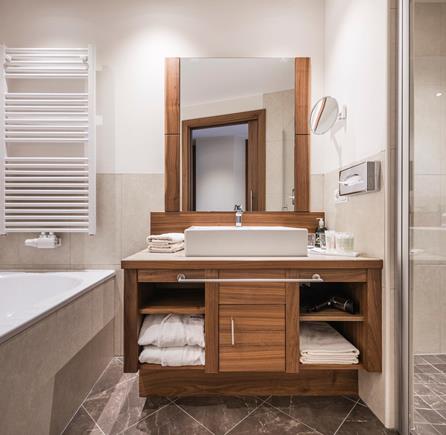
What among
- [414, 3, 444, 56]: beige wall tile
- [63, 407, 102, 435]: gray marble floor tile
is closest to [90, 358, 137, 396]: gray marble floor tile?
[63, 407, 102, 435]: gray marble floor tile

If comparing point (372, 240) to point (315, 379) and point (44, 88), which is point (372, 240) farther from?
point (44, 88)

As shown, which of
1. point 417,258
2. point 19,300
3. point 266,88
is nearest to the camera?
point 417,258

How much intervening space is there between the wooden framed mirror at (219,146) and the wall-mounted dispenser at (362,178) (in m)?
0.44

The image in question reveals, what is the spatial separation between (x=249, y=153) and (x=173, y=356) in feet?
4.38

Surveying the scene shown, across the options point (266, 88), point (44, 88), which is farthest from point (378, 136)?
point (44, 88)

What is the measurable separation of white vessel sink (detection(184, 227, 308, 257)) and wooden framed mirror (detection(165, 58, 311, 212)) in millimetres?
570

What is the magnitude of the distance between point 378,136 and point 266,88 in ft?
3.06

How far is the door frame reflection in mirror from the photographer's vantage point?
2.11 meters

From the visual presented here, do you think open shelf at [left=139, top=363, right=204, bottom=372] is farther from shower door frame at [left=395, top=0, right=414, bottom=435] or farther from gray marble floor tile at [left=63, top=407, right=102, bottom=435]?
shower door frame at [left=395, top=0, right=414, bottom=435]

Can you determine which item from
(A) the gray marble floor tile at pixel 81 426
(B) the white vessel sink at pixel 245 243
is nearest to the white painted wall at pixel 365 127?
(B) the white vessel sink at pixel 245 243

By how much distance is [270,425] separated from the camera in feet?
4.88

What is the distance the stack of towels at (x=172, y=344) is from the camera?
151 cm

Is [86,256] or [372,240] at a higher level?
[372,240]

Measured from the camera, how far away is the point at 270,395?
5.71 feet
